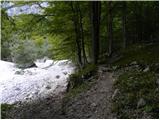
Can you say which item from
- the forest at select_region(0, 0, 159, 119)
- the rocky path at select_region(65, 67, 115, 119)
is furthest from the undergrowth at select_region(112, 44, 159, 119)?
the rocky path at select_region(65, 67, 115, 119)

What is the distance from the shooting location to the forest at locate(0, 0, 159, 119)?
29.5ft

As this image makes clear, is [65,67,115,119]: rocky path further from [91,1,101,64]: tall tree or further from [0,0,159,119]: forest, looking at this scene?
[91,1,101,64]: tall tree

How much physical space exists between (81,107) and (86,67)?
5087 mm

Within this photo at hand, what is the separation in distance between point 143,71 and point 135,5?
9.28 meters

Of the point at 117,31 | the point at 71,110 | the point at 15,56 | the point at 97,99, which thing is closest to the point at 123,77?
the point at 97,99

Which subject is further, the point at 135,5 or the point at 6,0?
the point at 135,5

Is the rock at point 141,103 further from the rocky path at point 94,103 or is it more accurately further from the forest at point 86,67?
the rocky path at point 94,103

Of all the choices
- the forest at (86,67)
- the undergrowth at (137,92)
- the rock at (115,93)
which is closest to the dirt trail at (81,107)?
the forest at (86,67)

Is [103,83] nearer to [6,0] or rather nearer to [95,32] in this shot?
[95,32]

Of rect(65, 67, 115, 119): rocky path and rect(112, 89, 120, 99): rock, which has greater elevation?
rect(112, 89, 120, 99): rock

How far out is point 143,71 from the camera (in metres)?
10.9

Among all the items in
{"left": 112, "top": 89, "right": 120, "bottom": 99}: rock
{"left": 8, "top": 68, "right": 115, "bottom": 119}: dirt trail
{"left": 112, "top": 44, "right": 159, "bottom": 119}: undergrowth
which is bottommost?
{"left": 8, "top": 68, "right": 115, "bottom": 119}: dirt trail

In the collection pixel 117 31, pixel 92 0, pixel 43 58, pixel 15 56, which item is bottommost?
pixel 43 58

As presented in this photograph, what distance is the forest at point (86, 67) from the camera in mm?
9000
